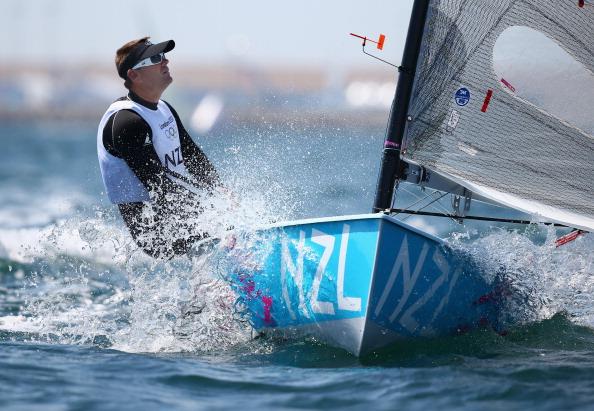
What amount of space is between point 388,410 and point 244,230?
4.39 ft

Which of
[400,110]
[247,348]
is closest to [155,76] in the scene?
[400,110]

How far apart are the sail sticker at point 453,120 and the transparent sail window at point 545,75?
0.30 metres

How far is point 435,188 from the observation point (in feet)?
15.5

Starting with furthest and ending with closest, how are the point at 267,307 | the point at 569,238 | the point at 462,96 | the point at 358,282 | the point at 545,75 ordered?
the point at 569,238 < the point at 545,75 < the point at 462,96 < the point at 267,307 < the point at 358,282

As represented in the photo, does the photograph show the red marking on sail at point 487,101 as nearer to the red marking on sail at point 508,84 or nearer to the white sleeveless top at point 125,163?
the red marking on sail at point 508,84

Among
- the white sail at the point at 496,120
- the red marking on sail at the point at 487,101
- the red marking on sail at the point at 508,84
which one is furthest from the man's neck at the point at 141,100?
the red marking on sail at the point at 508,84

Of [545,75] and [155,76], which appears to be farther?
[545,75]

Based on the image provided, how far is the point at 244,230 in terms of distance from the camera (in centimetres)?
438

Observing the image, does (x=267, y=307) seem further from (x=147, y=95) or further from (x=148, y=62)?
(x=148, y=62)

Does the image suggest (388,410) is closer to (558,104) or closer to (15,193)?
(558,104)

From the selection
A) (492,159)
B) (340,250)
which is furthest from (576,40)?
(340,250)

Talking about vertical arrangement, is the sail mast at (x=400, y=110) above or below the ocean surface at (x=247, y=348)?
above

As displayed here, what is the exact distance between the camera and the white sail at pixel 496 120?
453cm

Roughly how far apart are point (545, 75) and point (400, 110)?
0.85 meters
